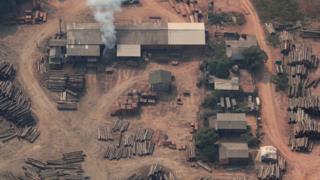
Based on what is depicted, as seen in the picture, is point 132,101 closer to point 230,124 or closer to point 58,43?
point 230,124

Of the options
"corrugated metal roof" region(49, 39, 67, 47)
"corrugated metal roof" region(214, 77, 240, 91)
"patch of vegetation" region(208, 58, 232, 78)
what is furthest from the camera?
"corrugated metal roof" region(49, 39, 67, 47)

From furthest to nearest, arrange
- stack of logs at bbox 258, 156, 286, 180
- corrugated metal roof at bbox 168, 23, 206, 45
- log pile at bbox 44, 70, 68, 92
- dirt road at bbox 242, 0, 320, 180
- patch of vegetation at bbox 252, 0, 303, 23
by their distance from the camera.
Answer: patch of vegetation at bbox 252, 0, 303, 23 → corrugated metal roof at bbox 168, 23, 206, 45 → log pile at bbox 44, 70, 68, 92 → dirt road at bbox 242, 0, 320, 180 → stack of logs at bbox 258, 156, 286, 180

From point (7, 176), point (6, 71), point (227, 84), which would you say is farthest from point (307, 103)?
point (6, 71)

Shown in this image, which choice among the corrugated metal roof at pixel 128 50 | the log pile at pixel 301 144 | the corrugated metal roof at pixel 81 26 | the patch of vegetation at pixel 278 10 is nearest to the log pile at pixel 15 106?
the corrugated metal roof at pixel 81 26

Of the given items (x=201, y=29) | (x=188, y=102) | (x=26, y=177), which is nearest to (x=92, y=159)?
(x=26, y=177)

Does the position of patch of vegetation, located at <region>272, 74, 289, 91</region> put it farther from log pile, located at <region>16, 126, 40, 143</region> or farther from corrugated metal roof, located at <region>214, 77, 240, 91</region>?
log pile, located at <region>16, 126, 40, 143</region>

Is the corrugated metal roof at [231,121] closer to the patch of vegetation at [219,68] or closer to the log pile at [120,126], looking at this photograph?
the patch of vegetation at [219,68]

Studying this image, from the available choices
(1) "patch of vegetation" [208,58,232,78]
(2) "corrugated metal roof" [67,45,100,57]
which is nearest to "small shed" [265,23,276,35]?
(1) "patch of vegetation" [208,58,232,78]
